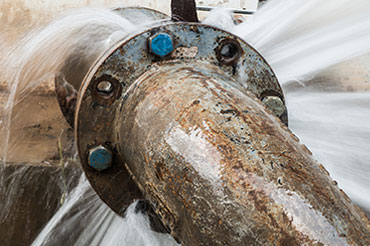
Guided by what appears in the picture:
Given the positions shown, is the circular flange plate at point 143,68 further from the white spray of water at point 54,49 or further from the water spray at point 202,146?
the white spray of water at point 54,49

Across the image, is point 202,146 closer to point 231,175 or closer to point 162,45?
point 231,175

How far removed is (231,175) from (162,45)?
46 cm

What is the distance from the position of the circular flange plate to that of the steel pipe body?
0.62ft

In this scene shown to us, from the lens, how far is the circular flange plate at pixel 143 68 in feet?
2.94

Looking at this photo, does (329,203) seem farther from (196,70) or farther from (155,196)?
(196,70)

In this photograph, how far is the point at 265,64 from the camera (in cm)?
93

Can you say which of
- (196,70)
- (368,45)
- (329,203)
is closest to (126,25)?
(196,70)

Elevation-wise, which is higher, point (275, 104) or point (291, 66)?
point (275, 104)

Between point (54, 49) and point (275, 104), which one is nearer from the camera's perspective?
point (275, 104)

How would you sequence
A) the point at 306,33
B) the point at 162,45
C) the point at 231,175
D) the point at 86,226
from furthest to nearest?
the point at 306,33, the point at 86,226, the point at 162,45, the point at 231,175

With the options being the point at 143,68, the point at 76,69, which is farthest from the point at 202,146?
the point at 76,69

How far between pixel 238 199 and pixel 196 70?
1.09ft

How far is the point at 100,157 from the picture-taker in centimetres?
93

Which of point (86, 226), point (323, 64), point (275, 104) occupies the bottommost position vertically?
point (86, 226)
